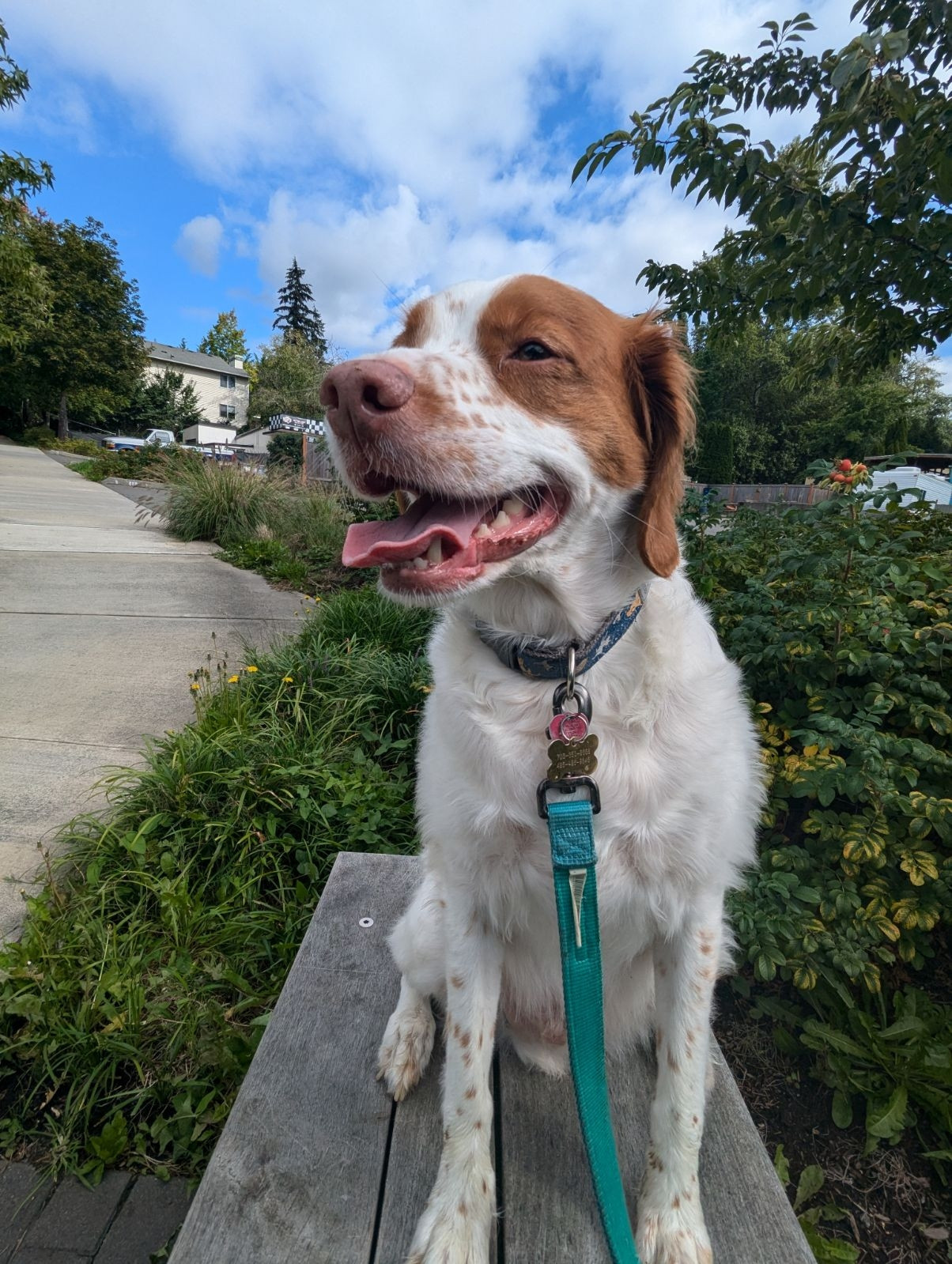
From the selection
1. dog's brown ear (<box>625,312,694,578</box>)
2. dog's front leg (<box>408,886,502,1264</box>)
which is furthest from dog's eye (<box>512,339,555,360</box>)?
dog's front leg (<box>408,886,502,1264</box>)

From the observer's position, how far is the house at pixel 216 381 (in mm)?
73312

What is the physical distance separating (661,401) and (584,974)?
1.24 meters

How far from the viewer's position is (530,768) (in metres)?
1.33

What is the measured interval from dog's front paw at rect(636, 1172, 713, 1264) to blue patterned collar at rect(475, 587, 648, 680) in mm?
1015

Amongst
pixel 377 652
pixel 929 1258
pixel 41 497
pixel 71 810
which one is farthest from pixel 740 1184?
pixel 41 497

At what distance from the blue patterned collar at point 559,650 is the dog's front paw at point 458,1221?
971 mm

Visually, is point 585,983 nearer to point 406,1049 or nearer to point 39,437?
point 406,1049

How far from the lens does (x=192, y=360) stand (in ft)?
246

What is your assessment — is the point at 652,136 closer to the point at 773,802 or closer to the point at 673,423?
the point at 673,423

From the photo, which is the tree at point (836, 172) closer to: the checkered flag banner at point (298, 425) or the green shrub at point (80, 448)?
the checkered flag banner at point (298, 425)

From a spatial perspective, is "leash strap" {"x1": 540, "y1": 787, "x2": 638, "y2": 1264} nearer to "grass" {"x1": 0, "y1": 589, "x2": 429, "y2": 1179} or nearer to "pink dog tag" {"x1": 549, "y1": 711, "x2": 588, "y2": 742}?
"pink dog tag" {"x1": 549, "y1": 711, "x2": 588, "y2": 742}

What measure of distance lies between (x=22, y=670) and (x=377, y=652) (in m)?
2.28

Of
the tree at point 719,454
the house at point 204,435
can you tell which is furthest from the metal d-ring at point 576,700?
the house at point 204,435

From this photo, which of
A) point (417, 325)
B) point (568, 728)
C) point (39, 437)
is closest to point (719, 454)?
point (417, 325)
